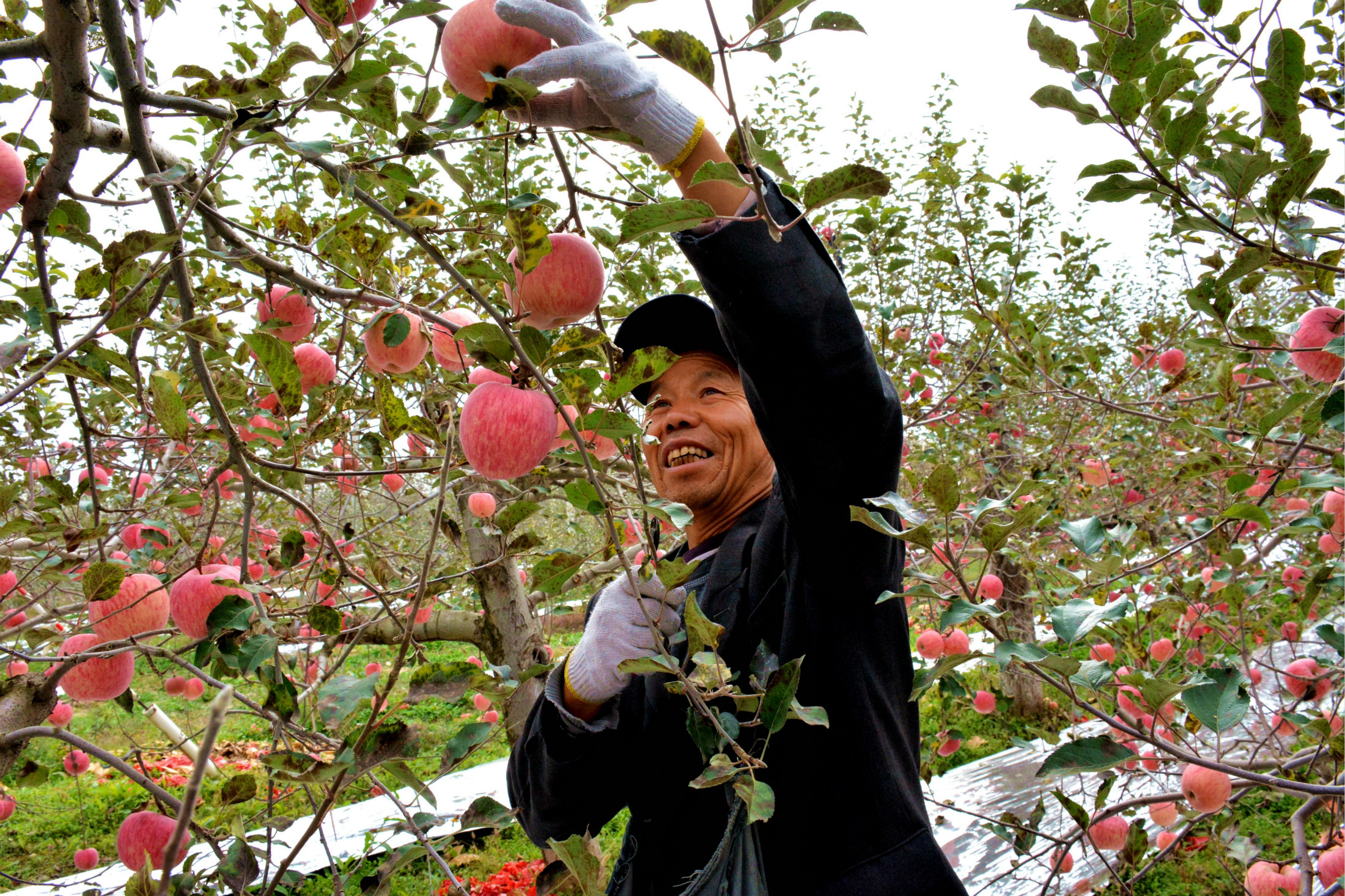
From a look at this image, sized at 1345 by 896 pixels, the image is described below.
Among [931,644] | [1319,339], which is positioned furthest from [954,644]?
[1319,339]

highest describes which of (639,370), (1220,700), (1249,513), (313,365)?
(313,365)

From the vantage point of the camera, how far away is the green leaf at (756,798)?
2.41ft

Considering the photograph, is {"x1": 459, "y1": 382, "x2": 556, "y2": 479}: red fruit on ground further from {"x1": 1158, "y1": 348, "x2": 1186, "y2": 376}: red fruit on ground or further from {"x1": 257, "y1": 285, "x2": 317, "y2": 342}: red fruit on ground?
Result: {"x1": 1158, "y1": 348, "x2": 1186, "y2": 376}: red fruit on ground

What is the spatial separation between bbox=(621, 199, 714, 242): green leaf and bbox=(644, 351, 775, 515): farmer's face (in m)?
0.62

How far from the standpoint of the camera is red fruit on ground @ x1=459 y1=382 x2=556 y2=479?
106 centimetres

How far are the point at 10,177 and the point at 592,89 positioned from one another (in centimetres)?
94

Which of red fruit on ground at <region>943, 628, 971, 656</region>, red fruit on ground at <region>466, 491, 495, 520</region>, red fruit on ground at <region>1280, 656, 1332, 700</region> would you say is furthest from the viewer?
red fruit on ground at <region>466, 491, 495, 520</region>

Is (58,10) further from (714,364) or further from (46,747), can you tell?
(46,747)

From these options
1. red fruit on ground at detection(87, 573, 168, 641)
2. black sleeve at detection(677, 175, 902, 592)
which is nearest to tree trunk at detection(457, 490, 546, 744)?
red fruit on ground at detection(87, 573, 168, 641)

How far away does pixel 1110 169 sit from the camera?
1.15m

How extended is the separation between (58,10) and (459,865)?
4.41 m

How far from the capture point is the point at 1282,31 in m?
1.07

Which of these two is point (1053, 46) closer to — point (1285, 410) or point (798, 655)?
point (1285, 410)

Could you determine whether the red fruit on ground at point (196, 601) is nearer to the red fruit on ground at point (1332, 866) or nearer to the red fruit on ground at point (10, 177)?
the red fruit on ground at point (10, 177)
